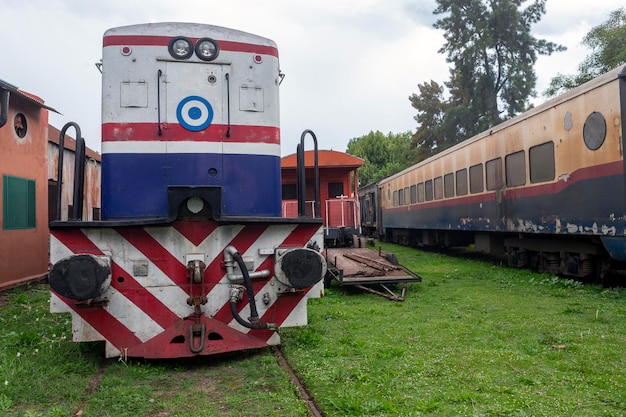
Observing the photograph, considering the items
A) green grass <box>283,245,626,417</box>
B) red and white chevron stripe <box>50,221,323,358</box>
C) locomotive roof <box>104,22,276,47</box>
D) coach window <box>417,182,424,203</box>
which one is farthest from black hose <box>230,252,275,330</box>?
coach window <box>417,182,424,203</box>

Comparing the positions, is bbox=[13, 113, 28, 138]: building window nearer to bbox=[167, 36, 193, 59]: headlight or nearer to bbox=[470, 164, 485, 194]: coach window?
bbox=[167, 36, 193, 59]: headlight

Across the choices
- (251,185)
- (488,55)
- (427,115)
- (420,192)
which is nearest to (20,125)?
(251,185)

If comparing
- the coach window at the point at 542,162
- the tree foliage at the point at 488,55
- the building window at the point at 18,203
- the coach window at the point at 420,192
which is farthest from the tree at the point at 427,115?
the building window at the point at 18,203

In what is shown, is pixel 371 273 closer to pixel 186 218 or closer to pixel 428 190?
pixel 186 218

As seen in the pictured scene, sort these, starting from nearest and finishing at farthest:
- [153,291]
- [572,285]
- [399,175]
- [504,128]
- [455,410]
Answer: [455,410] → [153,291] → [572,285] → [504,128] → [399,175]

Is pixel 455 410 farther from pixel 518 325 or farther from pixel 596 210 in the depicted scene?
pixel 596 210

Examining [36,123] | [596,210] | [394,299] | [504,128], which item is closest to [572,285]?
[596,210]

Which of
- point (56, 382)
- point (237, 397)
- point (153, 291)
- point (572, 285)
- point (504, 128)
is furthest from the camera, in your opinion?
point (504, 128)

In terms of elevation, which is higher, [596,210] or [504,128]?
[504,128]

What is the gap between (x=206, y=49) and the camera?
493cm

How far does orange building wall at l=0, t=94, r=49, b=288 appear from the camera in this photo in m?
8.56

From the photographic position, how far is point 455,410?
3270mm

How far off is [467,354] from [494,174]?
8.12 m

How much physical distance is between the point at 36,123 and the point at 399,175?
15.0 meters
